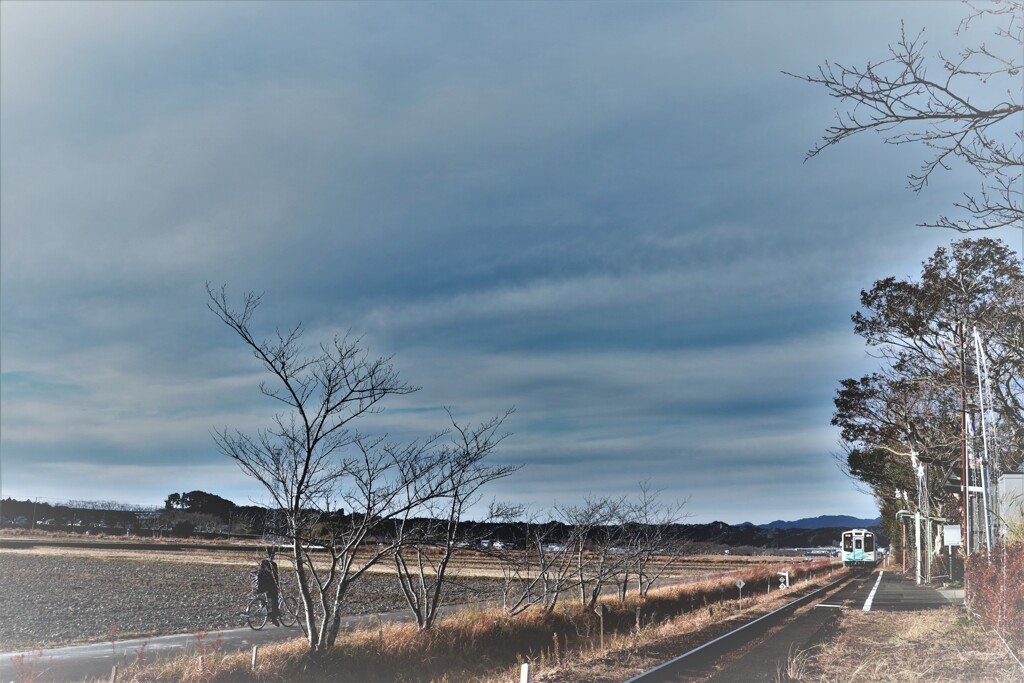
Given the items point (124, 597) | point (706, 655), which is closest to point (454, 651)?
point (706, 655)

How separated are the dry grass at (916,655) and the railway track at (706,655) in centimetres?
202

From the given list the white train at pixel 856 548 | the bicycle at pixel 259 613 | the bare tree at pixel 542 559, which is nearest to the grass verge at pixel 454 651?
the bare tree at pixel 542 559

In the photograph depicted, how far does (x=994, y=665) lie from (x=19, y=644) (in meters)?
19.9

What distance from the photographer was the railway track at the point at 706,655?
14938 millimetres

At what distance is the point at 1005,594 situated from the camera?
14094 mm

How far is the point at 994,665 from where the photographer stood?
13.1 metres

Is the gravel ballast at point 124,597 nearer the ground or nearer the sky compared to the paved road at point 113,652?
nearer the ground

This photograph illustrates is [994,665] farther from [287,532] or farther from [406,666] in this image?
[287,532]

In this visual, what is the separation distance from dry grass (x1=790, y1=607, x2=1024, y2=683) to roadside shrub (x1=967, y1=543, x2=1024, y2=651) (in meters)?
0.37

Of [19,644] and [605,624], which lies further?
[605,624]

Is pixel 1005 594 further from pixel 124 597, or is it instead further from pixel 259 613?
pixel 124 597

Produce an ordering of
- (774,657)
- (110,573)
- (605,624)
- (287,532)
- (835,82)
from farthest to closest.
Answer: (110,573), (605,624), (774,657), (287,532), (835,82)

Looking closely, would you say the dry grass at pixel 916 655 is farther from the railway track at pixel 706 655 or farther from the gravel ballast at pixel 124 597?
the gravel ballast at pixel 124 597

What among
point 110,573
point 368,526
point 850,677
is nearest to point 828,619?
point 850,677
